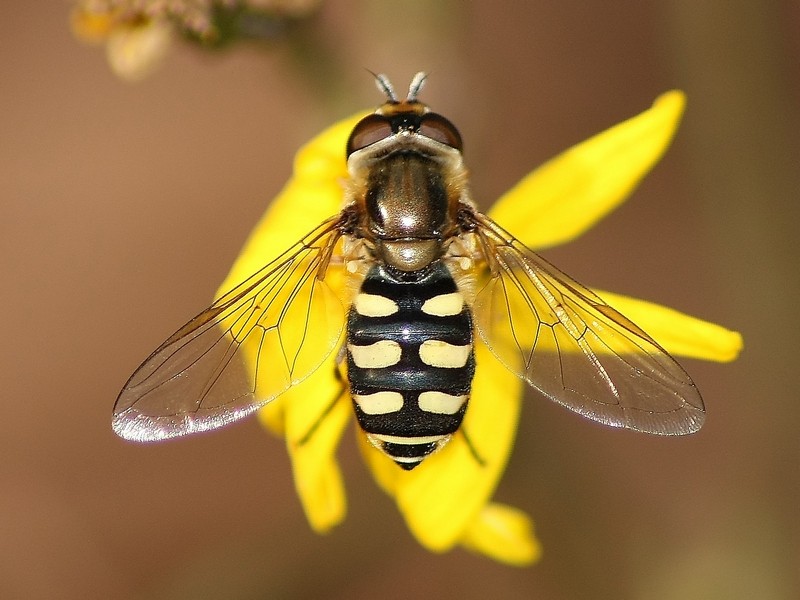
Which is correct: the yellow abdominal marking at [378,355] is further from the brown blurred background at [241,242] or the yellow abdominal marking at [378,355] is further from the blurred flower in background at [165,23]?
the brown blurred background at [241,242]

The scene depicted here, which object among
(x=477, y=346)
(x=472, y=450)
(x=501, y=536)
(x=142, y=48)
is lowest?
(x=501, y=536)

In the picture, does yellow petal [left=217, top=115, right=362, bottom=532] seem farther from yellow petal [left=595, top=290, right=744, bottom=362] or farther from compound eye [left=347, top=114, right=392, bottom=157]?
yellow petal [left=595, top=290, right=744, bottom=362]

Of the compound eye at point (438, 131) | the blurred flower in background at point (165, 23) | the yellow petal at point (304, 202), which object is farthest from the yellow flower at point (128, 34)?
the compound eye at point (438, 131)

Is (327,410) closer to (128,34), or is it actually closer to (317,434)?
(317,434)

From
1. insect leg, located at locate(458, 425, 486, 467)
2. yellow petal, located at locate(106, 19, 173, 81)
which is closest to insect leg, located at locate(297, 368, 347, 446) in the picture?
insect leg, located at locate(458, 425, 486, 467)

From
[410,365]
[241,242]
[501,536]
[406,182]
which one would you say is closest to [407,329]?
[410,365]

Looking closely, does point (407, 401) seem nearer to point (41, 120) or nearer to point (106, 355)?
point (106, 355)
